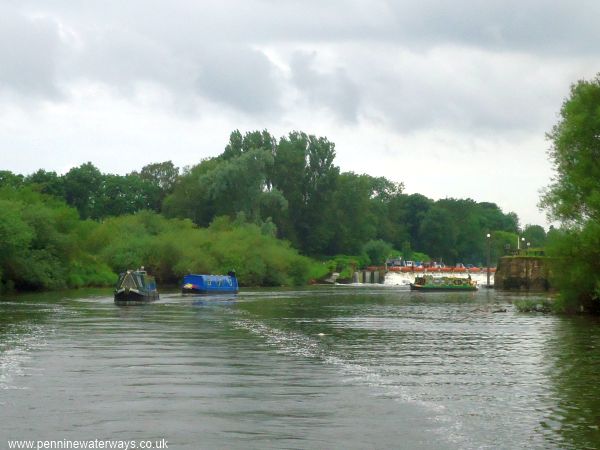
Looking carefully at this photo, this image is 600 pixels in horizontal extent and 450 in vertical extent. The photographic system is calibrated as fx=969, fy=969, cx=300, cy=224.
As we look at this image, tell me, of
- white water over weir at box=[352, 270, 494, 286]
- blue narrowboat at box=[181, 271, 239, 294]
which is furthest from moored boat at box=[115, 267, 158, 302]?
white water over weir at box=[352, 270, 494, 286]

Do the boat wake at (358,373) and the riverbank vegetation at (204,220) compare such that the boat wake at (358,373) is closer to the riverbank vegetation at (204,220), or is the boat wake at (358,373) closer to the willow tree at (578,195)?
the willow tree at (578,195)

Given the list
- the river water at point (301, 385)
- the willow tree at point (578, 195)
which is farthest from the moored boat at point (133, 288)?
the willow tree at point (578, 195)

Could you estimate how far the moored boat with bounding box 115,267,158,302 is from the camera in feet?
202

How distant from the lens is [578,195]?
49.0 metres

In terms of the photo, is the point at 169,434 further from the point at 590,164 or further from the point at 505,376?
the point at 590,164

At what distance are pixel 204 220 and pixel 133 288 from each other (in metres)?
70.5

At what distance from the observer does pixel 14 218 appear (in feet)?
251

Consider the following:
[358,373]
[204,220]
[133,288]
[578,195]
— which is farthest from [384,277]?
[358,373]

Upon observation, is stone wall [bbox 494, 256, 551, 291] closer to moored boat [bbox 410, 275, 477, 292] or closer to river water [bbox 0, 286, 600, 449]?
moored boat [bbox 410, 275, 477, 292]

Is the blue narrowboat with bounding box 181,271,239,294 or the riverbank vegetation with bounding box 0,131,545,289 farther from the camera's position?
the riverbank vegetation with bounding box 0,131,545,289

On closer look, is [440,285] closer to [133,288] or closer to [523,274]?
[523,274]

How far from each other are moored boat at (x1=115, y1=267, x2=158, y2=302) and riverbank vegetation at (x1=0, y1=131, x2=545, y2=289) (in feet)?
51.1

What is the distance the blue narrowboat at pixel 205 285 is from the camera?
80.4m

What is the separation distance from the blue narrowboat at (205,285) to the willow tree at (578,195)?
121 ft
